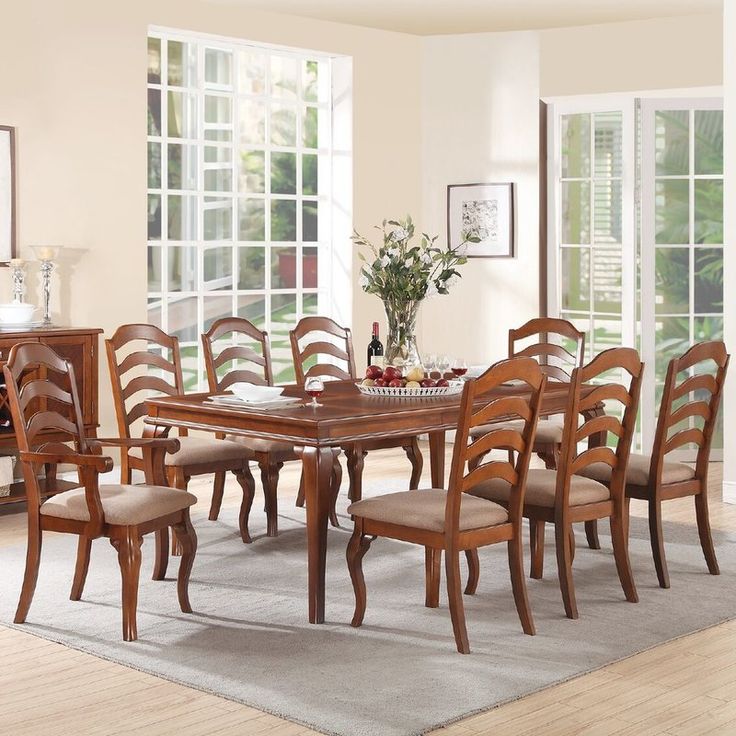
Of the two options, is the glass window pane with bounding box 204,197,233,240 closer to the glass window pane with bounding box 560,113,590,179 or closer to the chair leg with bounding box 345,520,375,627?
Result: the glass window pane with bounding box 560,113,590,179

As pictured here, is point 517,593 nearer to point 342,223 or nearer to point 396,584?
point 396,584

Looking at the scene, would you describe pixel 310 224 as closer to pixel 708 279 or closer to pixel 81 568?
pixel 708 279

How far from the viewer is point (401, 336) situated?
16.2ft

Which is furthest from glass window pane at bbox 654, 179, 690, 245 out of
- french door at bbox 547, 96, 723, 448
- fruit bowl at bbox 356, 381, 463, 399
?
fruit bowl at bbox 356, 381, 463, 399

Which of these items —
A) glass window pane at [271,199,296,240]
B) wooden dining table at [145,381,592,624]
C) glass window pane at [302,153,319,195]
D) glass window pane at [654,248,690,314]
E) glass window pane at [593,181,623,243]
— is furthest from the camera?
glass window pane at [302,153,319,195]

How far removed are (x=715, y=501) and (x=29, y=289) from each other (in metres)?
3.78

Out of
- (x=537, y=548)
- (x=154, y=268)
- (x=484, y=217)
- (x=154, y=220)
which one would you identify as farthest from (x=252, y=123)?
(x=537, y=548)

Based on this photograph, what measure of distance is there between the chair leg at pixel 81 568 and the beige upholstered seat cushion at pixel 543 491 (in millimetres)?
1351

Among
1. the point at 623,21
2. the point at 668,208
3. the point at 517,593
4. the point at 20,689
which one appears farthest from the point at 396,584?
the point at 623,21

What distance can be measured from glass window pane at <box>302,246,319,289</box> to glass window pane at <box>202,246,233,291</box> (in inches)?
22.5

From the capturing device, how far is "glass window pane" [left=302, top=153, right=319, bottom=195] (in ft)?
28.0

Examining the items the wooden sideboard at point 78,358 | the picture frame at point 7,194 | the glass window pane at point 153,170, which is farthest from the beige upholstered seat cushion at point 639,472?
the glass window pane at point 153,170

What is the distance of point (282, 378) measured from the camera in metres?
8.84

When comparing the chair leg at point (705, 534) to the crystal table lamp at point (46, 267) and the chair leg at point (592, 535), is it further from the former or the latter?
the crystal table lamp at point (46, 267)
